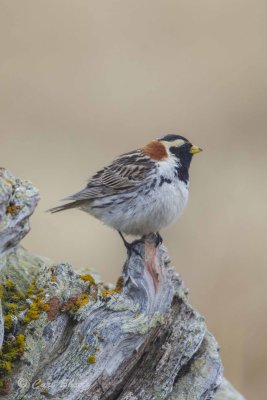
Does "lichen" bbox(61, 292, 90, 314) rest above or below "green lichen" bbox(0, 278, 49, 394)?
above

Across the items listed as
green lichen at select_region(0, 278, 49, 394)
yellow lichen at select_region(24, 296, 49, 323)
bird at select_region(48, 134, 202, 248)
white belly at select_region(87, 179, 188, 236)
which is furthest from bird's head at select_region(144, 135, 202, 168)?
yellow lichen at select_region(24, 296, 49, 323)

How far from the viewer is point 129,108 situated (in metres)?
15.3

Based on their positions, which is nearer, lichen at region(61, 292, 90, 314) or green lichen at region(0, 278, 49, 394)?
green lichen at region(0, 278, 49, 394)

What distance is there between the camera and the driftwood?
5.09 metres

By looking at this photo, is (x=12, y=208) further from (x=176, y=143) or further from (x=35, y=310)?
(x=176, y=143)

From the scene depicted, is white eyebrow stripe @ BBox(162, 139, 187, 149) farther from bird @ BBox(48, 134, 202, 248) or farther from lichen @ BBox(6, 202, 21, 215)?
lichen @ BBox(6, 202, 21, 215)

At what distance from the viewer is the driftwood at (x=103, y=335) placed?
5090 millimetres

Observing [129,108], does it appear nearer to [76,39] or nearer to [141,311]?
[76,39]

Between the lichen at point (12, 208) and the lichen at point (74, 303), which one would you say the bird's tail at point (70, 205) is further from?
the lichen at point (12, 208)

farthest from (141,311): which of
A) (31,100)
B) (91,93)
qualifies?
(91,93)

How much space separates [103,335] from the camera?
5.31 meters

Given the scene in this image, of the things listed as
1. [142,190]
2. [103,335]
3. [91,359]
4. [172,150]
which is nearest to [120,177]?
[142,190]

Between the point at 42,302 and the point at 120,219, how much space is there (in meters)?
2.30

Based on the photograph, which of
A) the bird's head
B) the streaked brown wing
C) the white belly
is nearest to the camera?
the white belly
